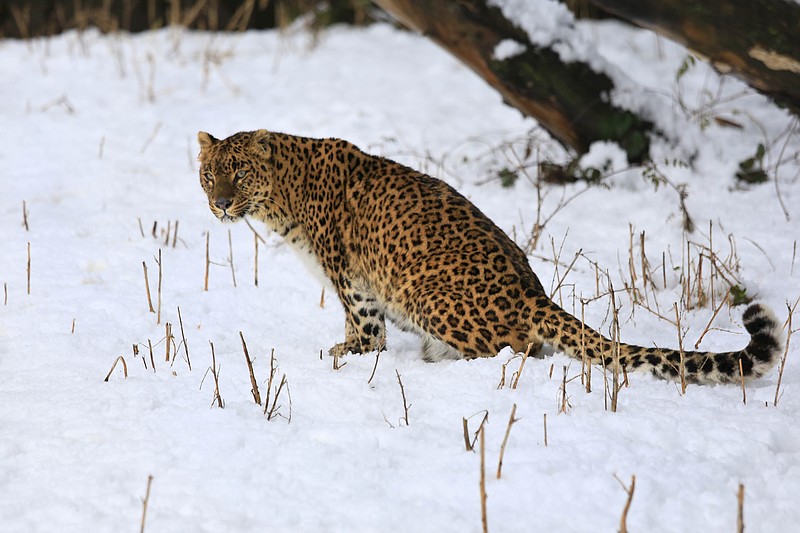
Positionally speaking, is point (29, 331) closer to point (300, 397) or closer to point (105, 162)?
point (300, 397)

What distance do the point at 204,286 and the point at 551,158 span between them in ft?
12.8

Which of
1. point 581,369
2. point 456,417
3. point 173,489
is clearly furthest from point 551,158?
point 173,489

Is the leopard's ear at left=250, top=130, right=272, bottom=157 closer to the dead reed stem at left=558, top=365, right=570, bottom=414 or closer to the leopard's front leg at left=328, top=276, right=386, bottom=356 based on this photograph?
the leopard's front leg at left=328, top=276, right=386, bottom=356

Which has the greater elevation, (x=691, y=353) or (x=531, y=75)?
(x=531, y=75)

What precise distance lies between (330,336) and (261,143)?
133 cm

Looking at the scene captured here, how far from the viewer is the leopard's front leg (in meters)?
6.17

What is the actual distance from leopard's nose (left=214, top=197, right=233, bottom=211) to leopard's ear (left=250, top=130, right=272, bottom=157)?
0.40 metres

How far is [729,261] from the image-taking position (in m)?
6.93

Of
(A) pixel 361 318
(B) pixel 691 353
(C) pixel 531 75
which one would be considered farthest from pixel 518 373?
(C) pixel 531 75

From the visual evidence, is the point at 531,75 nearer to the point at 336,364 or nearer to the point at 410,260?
the point at 410,260

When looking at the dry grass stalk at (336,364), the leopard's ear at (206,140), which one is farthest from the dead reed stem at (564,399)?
the leopard's ear at (206,140)

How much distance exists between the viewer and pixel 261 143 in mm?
6453

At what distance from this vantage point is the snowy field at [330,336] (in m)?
4.18

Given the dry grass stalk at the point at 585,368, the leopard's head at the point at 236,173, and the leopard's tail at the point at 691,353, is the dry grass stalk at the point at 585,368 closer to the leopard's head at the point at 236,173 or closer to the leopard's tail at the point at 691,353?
the leopard's tail at the point at 691,353
